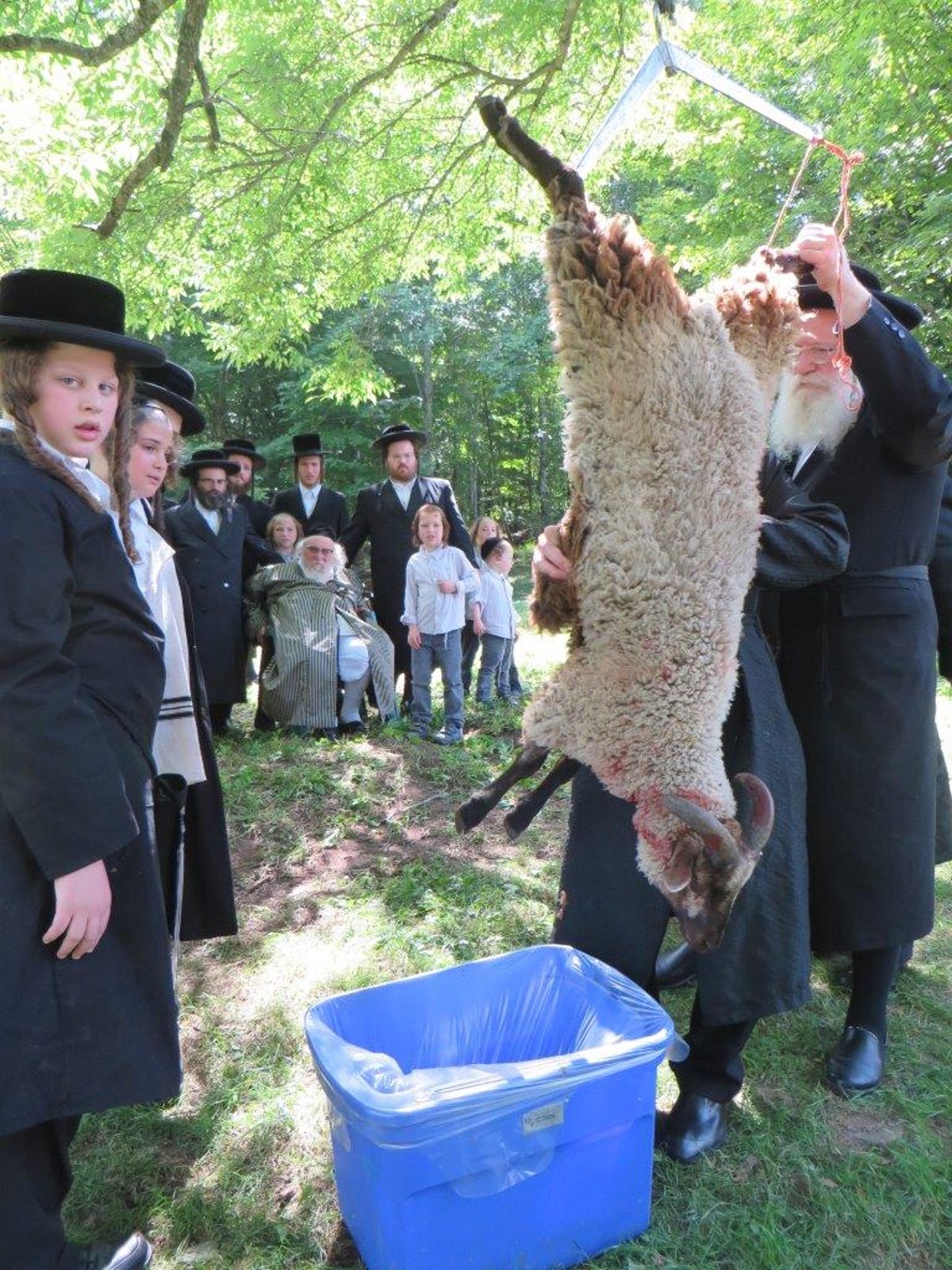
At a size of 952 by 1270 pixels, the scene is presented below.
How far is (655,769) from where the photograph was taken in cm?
183

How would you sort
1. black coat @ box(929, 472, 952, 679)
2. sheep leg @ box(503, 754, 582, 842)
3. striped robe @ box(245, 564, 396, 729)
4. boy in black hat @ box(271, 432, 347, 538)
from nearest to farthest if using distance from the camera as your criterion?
sheep leg @ box(503, 754, 582, 842)
black coat @ box(929, 472, 952, 679)
striped robe @ box(245, 564, 396, 729)
boy in black hat @ box(271, 432, 347, 538)

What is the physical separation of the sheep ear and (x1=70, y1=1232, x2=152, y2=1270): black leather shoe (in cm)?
152

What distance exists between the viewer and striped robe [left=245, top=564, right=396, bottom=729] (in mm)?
6648

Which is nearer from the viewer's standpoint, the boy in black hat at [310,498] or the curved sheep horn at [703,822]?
the curved sheep horn at [703,822]

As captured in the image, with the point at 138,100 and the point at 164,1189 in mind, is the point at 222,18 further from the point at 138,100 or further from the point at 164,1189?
the point at 164,1189

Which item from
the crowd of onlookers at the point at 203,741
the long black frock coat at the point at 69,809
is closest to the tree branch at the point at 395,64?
the crowd of onlookers at the point at 203,741

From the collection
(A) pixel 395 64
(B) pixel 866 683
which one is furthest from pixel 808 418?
(A) pixel 395 64

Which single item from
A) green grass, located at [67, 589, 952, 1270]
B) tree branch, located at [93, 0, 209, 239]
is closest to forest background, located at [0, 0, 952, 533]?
tree branch, located at [93, 0, 209, 239]

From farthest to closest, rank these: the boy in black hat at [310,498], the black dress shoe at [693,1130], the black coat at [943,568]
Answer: the boy in black hat at [310,498] → the black coat at [943,568] → the black dress shoe at [693,1130]

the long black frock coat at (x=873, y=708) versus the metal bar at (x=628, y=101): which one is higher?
the metal bar at (x=628, y=101)

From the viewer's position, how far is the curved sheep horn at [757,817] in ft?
5.82

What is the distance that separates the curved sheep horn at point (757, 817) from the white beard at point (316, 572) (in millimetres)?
5524

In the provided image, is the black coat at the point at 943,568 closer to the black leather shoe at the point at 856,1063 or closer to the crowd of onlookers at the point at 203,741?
the crowd of onlookers at the point at 203,741

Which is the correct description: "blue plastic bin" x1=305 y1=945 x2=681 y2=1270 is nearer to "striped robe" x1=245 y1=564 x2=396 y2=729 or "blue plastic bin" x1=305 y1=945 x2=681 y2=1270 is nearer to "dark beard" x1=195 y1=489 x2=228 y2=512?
"striped robe" x1=245 y1=564 x2=396 y2=729
